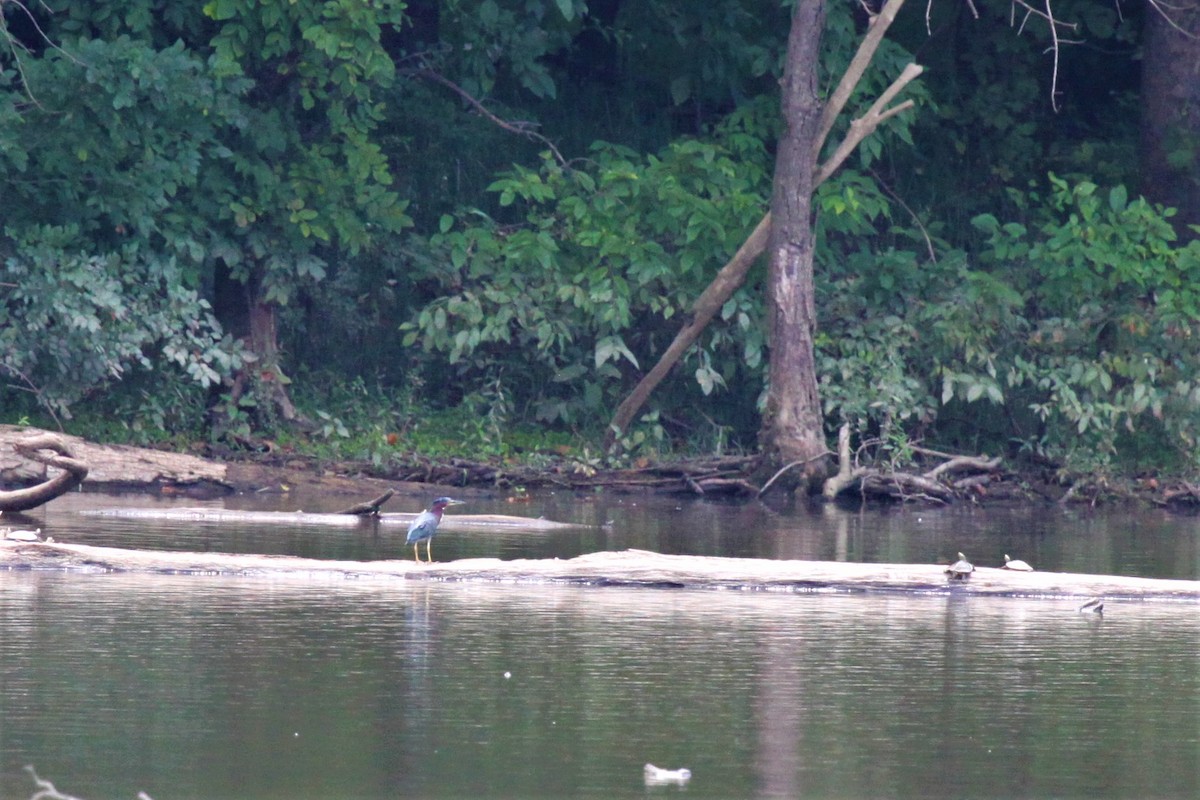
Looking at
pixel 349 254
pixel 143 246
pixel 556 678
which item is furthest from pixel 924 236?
pixel 556 678

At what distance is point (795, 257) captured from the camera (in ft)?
58.5

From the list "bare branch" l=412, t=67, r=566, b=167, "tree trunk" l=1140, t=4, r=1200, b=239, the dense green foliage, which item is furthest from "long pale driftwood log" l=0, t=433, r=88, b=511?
"tree trunk" l=1140, t=4, r=1200, b=239

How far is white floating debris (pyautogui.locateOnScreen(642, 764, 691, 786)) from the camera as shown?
21.8 feet

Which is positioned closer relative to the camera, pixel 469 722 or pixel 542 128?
pixel 469 722

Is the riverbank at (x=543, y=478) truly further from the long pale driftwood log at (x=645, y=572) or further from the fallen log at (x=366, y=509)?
the long pale driftwood log at (x=645, y=572)

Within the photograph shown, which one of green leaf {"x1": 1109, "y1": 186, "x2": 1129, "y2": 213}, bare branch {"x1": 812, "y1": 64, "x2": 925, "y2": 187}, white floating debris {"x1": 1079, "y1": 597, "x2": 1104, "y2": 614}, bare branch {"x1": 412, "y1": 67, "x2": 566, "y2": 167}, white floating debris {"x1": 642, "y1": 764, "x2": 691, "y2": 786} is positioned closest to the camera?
white floating debris {"x1": 642, "y1": 764, "x2": 691, "y2": 786}

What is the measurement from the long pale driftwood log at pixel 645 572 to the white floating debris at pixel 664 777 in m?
4.35

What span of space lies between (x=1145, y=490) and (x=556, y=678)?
10.8m

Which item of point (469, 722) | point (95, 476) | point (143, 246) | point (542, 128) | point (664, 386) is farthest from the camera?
point (542, 128)

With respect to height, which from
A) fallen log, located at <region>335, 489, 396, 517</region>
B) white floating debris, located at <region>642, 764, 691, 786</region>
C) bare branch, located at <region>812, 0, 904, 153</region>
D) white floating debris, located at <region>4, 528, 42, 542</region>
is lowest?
white floating debris, located at <region>642, 764, 691, 786</region>

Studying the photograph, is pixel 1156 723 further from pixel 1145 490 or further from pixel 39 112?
pixel 39 112

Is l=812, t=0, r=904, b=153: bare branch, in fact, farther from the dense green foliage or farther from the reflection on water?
the reflection on water

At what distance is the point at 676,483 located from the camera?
18.0 meters

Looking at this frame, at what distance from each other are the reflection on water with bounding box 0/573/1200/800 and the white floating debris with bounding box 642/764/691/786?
63 millimetres
